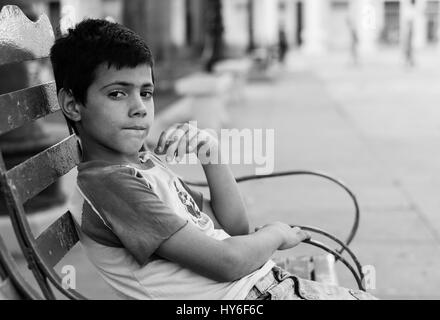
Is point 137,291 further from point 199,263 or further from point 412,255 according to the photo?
point 412,255

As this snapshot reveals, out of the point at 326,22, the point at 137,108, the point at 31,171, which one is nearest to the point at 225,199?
the point at 137,108

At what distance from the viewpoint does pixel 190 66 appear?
66.0ft

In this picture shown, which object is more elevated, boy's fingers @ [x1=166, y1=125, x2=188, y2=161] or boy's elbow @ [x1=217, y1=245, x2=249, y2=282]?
boy's fingers @ [x1=166, y1=125, x2=188, y2=161]

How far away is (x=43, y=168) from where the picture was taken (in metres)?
1.94

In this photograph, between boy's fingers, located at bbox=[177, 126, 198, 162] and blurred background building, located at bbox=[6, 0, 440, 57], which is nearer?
boy's fingers, located at bbox=[177, 126, 198, 162]

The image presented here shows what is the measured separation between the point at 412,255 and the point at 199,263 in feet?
9.14

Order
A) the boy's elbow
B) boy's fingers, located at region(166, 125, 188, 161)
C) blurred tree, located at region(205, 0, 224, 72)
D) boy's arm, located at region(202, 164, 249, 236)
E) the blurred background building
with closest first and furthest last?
the boy's elbow → boy's fingers, located at region(166, 125, 188, 161) → boy's arm, located at region(202, 164, 249, 236) → blurred tree, located at region(205, 0, 224, 72) → the blurred background building

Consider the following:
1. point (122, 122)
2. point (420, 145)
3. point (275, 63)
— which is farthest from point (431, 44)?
point (122, 122)

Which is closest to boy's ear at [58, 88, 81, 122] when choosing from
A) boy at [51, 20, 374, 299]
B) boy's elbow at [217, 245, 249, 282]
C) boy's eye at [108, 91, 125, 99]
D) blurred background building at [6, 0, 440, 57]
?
boy at [51, 20, 374, 299]

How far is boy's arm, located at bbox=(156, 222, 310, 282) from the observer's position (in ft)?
5.64

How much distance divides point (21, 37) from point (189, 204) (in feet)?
2.21

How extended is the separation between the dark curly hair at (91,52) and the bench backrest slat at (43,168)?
21 centimetres

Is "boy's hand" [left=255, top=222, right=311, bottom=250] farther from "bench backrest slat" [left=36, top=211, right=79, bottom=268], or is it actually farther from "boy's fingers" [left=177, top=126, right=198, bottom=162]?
"bench backrest slat" [left=36, top=211, right=79, bottom=268]

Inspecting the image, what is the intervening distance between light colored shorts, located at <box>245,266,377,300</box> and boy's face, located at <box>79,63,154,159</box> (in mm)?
503
